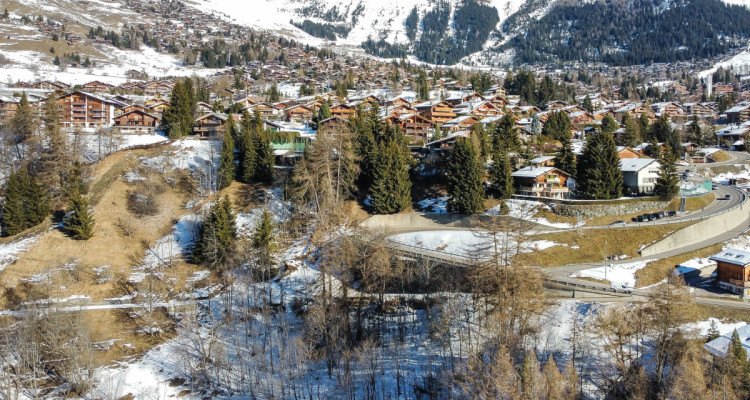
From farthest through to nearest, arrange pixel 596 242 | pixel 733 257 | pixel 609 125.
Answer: pixel 609 125
pixel 596 242
pixel 733 257

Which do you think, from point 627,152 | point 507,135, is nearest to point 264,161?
point 507,135

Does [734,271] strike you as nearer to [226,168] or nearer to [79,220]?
[226,168]

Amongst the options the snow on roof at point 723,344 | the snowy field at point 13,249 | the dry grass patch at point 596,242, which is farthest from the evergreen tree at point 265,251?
the snow on roof at point 723,344

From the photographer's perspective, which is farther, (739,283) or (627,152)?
(627,152)

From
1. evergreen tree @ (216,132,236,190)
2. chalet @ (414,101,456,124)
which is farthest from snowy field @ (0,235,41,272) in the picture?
chalet @ (414,101,456,124)

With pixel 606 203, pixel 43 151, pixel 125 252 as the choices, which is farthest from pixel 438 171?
pixel 43 151

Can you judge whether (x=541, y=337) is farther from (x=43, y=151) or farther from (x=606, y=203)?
(x=43, y=151)

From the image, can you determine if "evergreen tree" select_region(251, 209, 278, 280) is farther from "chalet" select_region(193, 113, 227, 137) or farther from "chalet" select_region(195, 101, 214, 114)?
"chalet" select_region(195, 101, 214, 114)

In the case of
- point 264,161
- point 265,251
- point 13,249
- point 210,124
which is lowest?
point 13,249
